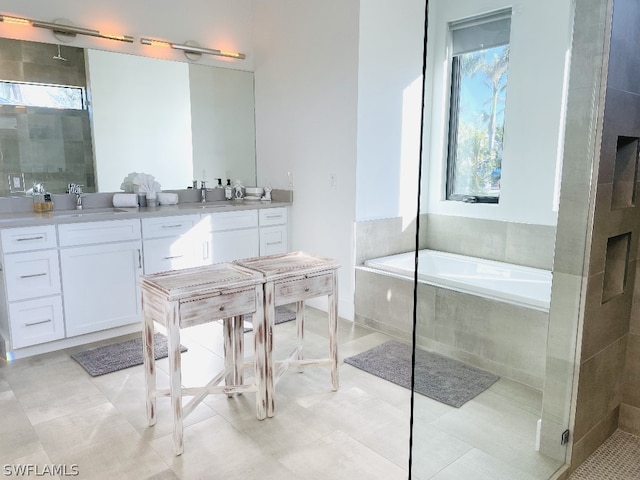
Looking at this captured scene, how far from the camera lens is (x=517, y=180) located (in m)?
2.95

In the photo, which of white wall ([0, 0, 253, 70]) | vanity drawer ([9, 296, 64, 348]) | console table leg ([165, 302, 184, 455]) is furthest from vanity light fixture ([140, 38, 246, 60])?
console table leg ([165, 302, 184, 455])

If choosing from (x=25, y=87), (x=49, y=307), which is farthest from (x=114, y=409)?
(x=25, y=87)

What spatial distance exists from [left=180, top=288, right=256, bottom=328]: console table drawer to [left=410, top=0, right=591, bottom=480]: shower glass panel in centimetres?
81

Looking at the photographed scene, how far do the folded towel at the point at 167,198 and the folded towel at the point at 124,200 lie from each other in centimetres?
23

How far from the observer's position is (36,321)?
120 inches

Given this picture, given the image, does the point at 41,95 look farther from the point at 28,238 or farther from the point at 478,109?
the point at 478,109

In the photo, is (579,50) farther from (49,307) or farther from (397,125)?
(49,307)

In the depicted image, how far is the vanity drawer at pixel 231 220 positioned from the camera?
12.6 feet

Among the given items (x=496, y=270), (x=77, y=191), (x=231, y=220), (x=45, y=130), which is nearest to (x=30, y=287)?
(x=77, y=191)

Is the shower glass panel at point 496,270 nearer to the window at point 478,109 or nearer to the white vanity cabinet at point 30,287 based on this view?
the window at point 478,109

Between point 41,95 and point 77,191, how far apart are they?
0.73 meters

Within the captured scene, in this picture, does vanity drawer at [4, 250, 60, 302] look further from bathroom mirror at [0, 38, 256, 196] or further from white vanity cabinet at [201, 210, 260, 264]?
white vanity cabinet at [201, 210, 260, 264]

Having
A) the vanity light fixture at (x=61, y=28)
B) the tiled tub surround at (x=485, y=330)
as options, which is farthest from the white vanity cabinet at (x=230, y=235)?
the tiled tub surround at (x=485, y=330)

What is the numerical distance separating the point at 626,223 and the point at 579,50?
78cm
